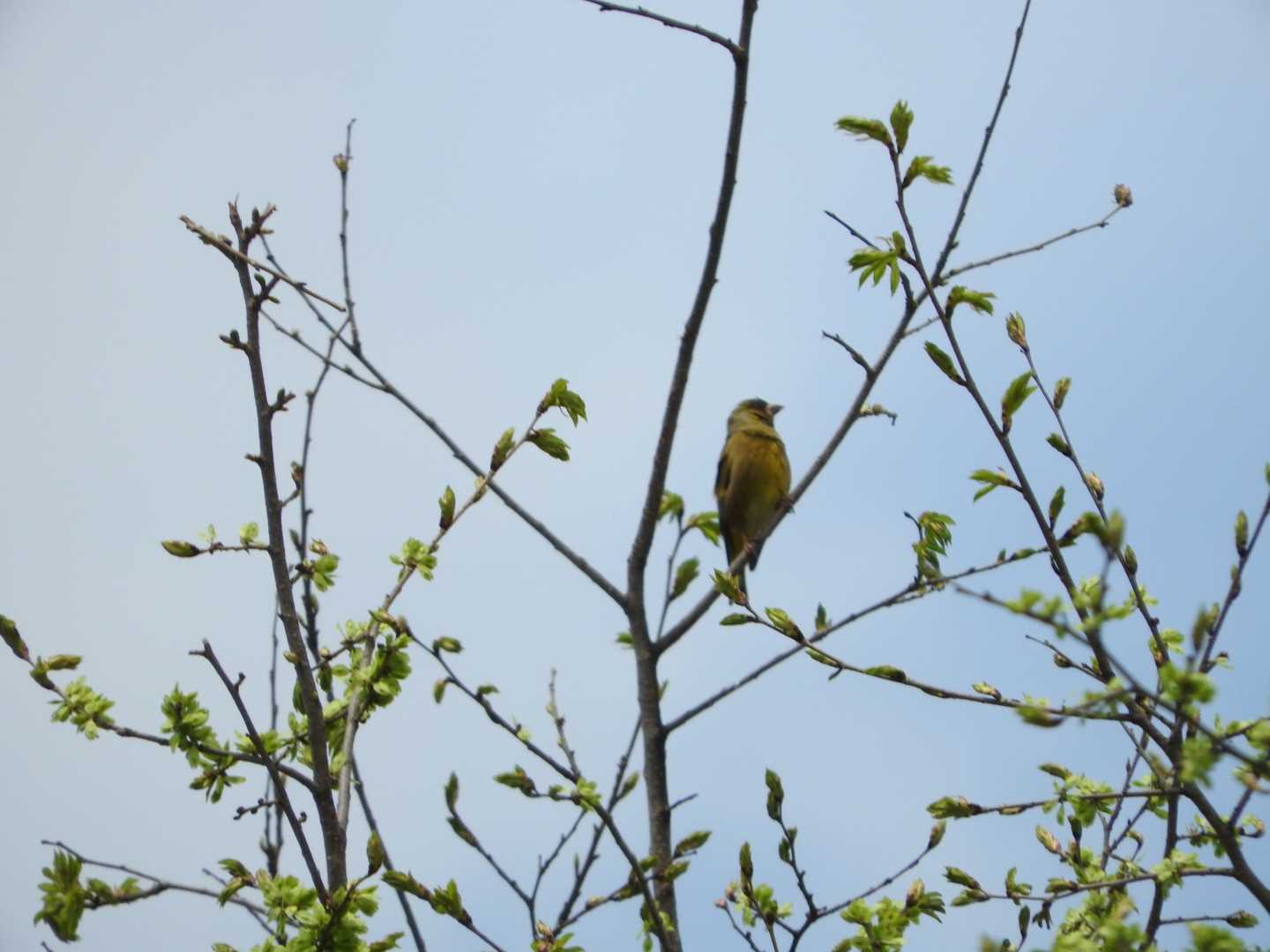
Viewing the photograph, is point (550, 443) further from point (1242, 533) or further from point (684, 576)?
point (1242, 533)

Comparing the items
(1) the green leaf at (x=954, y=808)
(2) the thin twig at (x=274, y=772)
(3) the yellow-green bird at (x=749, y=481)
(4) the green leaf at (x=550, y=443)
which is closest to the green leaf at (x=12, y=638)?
(2) the thin twig at (x=274, y=772)

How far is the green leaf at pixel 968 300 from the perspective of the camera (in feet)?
13.0

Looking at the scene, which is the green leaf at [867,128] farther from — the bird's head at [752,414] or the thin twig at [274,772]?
the bird's head at [752,414]

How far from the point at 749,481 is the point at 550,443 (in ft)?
15.1

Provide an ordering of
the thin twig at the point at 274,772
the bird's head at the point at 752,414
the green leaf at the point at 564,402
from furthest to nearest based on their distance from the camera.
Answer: the bird's head at the point at 752,414
the green leaf at the point at 564,402
the thin twig at the point at 274,772

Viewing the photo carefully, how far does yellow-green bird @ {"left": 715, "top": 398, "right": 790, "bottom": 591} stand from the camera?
8.58 m

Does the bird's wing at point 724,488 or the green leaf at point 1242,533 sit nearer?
the green leaf at point 1242,533

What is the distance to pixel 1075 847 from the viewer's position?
4.15 m

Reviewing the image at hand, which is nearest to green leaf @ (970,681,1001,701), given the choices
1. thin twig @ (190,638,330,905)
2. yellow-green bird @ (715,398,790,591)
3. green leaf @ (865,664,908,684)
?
green leaf @ (865,664,908,684)

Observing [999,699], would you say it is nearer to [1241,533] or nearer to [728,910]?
[1241,533]

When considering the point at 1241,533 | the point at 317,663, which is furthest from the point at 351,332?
the point at 1241,533

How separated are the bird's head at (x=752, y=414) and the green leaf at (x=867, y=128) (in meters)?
5.36

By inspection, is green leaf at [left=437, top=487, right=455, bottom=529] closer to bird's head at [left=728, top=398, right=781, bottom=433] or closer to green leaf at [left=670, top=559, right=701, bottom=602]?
green leaf at [left=670, top=559, right=701, bottom=602]

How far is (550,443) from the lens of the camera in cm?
411
